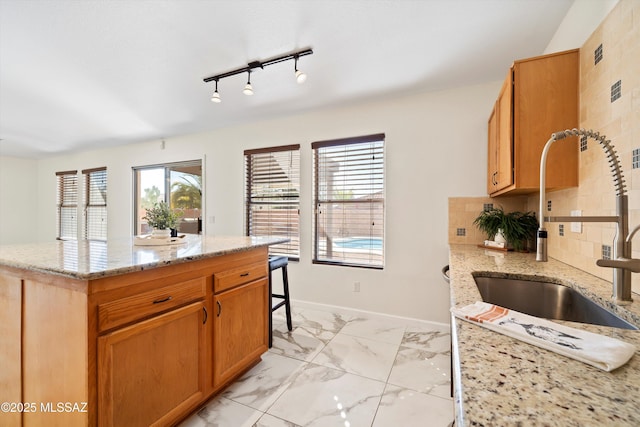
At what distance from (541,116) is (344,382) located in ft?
7.15

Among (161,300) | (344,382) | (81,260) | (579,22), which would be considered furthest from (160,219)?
(579,22)

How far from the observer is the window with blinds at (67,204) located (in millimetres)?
5477

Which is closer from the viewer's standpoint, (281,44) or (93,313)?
(93,313)

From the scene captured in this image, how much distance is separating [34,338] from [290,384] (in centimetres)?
144

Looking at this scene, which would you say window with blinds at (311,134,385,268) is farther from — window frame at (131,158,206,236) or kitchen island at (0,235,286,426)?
window frame at (131,158,206,236)

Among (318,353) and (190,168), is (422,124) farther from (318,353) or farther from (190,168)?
(190,168)

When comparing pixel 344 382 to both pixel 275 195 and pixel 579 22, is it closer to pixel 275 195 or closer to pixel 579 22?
pixel 275 195

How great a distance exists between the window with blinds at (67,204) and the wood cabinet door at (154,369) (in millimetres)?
5834

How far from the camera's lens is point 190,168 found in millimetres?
4301

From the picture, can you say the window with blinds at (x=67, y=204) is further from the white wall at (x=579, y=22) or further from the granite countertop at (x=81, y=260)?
the white wall at (x=579, y=22)

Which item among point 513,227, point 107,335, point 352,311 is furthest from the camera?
point 352,311

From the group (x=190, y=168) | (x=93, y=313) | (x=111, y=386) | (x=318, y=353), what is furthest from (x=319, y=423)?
(x=190, y=168)

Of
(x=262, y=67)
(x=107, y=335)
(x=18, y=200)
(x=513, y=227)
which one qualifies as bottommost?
(x=107, y=335)

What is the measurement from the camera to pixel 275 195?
3602 millimetres
